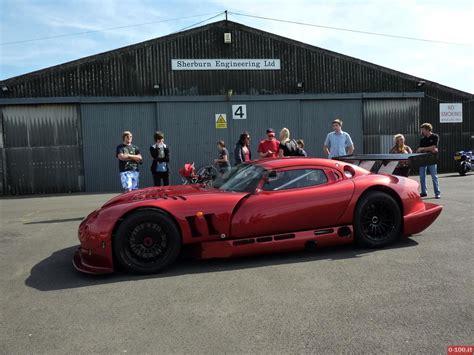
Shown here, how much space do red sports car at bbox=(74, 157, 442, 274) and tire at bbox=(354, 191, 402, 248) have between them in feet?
0.04

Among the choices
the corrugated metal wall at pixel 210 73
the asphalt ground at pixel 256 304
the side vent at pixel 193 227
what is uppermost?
the corrugated metal wall at pixel 210 73

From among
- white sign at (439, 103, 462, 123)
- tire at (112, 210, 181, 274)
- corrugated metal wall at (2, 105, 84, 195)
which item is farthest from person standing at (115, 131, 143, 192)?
white sign at (439, 103, 462, 123)

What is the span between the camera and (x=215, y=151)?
1670 cm

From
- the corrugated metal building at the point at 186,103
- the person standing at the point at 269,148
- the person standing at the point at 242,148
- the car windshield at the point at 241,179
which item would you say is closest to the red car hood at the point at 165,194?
the car windshield at the point at 241,179

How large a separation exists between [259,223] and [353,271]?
1132 millimetres

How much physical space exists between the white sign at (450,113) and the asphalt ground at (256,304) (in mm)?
15344

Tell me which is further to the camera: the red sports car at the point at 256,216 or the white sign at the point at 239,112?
the white sign at the point at 239,112

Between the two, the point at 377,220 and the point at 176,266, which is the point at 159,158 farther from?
the point at 377,220

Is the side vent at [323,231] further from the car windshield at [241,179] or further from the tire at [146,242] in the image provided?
the tire at [146,242]

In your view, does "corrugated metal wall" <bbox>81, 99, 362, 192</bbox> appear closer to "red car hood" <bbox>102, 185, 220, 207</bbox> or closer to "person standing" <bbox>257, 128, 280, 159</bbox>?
"person standing" <bbox>257, 128, 280, 159</bbox>

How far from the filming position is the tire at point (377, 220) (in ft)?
17.4

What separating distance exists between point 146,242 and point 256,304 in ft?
5.06

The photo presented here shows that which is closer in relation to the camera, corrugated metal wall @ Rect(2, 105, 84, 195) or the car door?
the car door

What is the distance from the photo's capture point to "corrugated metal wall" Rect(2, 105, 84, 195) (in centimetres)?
1531
